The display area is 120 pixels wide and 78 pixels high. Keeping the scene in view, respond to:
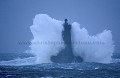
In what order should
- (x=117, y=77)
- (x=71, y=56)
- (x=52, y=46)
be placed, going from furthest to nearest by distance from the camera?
(x=52, y=46) → (x=71, y=56) → (x=117, y=77)

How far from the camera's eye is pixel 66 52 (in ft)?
294

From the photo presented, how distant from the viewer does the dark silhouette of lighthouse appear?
8807 cm

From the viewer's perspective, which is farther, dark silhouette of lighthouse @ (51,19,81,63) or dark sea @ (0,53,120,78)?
dark silhouette of lighthouse @ (51,19,81,63)

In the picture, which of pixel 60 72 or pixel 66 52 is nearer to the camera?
pixel 60 72

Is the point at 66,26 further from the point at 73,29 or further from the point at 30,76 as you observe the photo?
the point at 30,76

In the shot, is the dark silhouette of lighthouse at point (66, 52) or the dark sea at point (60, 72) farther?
the dark silhouette of lighthouse at point (66, 52)

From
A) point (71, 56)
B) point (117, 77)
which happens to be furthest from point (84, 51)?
point (117, 77)

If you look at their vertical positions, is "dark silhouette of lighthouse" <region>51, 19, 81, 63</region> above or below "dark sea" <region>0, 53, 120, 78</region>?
above

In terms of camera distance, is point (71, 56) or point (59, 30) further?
point (59, 30)

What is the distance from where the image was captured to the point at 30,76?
179ft

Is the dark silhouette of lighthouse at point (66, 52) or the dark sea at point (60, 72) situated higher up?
the dark silhouette of lighthouse at point (66, 52)

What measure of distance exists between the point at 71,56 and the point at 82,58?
6.82m

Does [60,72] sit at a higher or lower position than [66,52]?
lower

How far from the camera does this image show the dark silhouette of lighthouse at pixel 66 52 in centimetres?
8807
